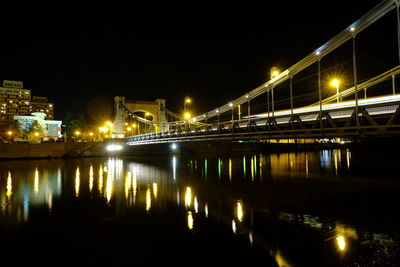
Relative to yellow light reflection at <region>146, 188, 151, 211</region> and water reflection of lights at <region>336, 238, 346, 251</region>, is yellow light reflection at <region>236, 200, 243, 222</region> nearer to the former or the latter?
water reflection of lights at <region>336, 238, 346, 251</region>

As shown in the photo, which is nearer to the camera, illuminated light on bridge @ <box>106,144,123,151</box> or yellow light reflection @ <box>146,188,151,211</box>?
yellow light reflection @ <box>146,188,151,211</box>

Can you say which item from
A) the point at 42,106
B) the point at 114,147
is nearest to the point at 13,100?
the point at 42,106

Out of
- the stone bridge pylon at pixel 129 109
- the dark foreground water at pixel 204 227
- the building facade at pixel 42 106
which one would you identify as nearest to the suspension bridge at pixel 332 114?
the dark foreground water at pixel 204 227

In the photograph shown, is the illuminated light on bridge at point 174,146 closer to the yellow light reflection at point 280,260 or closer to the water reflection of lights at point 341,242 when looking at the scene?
the water reflection of lights at point 341,242

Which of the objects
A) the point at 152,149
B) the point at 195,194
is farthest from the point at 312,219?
the point at 152,149

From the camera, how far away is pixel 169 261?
678 centimetres

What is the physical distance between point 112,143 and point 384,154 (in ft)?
173

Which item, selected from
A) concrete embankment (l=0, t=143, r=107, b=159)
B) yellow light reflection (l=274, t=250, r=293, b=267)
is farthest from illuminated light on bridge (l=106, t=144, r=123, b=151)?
yellow light reflection (l=274, t=250, r=293, b=267)

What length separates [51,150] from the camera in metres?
45.8

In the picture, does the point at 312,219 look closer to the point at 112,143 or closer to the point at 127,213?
the point at 127,213

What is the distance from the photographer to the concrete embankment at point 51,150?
42.8m

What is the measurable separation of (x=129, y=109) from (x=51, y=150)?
2167cm

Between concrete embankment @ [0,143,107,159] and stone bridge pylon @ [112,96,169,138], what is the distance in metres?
9.56

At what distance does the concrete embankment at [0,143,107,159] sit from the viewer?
140ft
